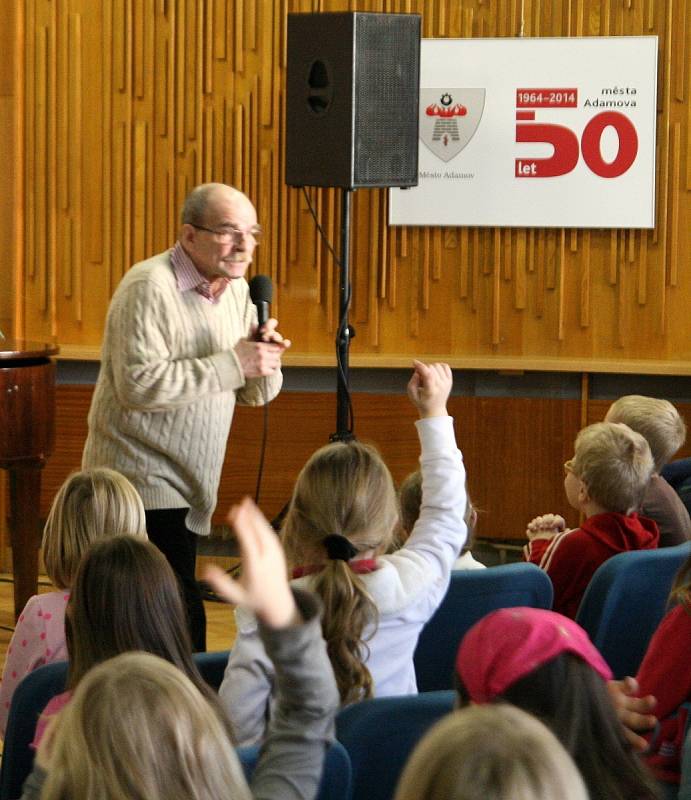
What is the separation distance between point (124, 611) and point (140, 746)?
75 centimetres

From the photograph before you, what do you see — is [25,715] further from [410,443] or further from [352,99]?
[410,443]

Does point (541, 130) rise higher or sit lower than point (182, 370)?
higher

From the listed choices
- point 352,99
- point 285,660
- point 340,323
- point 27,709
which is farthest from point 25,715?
point 352,99

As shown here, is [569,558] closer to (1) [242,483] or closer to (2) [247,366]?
(2) [247,366]

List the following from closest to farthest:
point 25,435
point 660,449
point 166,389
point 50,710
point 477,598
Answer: point 50,710 < point 477,598 < point 166,389 < point 660,449 < point 25,435

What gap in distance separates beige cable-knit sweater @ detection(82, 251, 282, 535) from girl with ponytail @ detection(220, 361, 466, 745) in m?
1.23

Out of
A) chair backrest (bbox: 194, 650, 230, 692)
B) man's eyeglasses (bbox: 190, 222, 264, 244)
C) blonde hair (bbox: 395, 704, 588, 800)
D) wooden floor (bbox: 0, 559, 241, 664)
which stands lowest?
wooden floor (bbox: 0, 559, 241, 664)

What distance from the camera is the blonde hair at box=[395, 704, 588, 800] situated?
113cm

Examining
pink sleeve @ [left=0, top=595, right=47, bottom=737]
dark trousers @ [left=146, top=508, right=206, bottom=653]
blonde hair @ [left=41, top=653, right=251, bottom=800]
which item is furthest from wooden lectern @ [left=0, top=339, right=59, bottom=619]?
blonde hair @ [left=41, top=653, right=251, bottom=800]

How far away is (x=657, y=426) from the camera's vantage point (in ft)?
12.9

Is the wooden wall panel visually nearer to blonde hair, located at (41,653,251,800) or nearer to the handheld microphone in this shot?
the handheld microphone

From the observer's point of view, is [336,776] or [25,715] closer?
[336,776]

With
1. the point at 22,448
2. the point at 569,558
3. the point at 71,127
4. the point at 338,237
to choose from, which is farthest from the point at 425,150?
the point at 569,558

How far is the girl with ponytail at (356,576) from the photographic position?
228cm
